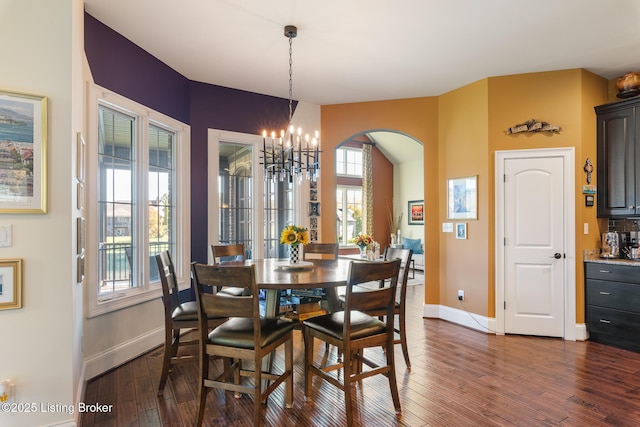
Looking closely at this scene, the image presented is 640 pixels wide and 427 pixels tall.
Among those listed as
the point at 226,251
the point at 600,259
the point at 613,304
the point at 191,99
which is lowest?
the point at 613,304

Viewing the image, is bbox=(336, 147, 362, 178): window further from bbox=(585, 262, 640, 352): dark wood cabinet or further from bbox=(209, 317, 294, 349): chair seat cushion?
bbox=(209, 317, 294, 349): chair seat cushion

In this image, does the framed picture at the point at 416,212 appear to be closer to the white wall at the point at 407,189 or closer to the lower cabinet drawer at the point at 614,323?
the white wall at the point at 407,189

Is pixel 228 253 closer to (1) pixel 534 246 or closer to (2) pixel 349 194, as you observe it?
(1) pixel 534 246

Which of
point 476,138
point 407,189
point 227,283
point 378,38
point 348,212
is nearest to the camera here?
point 227,283

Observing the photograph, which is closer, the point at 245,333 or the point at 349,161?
the point at 245,333

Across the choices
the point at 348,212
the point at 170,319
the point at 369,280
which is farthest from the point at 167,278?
the point at 348,212

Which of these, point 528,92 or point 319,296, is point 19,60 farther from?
point 528,92

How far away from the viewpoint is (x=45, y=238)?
6.40 feet

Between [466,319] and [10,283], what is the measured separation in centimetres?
426

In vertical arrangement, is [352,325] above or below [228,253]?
below

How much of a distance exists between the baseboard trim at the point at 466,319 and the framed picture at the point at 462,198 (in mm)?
1176

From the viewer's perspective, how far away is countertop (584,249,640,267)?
3.50 meters

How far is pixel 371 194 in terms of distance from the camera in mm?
9836

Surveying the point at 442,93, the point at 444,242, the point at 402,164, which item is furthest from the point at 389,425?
the point at 402,164
